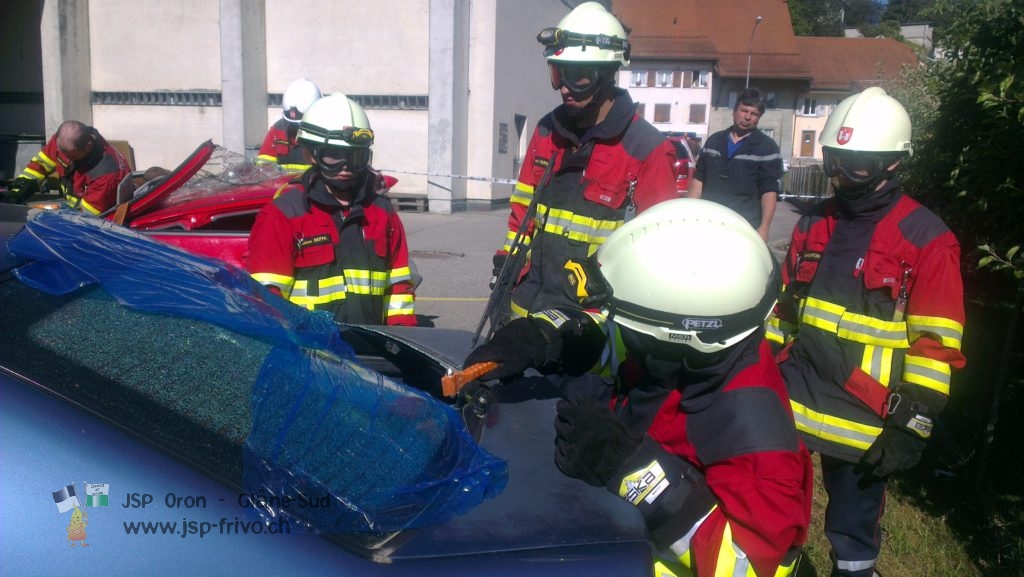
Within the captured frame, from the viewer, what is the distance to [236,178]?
5.28 metres

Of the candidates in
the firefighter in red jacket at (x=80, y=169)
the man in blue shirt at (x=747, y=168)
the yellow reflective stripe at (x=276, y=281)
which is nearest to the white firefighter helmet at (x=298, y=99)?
the firefighter in red jacket at (x=80, y=169)

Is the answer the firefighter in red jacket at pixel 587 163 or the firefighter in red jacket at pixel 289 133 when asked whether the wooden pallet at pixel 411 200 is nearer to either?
the firefighter in red jacket at pixel 289 133

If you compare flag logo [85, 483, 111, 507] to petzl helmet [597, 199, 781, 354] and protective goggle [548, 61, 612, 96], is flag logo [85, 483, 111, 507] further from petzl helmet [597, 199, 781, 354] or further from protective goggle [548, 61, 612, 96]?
protective goggle [548, 61, 612, 96]

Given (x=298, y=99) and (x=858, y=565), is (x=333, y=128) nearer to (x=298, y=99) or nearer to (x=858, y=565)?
(x=858, y=565)

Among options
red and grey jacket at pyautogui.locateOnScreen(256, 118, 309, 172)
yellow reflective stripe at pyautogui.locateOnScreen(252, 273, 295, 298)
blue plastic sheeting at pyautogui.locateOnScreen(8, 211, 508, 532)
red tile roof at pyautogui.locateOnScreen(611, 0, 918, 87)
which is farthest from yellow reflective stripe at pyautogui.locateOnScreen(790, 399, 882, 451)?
red tile roof at pyautogui.locateOnScreen(611, 0, 918, 87)

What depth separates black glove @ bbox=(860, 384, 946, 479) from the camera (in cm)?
255

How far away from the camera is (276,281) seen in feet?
10.6

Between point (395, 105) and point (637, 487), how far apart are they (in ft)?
52.0

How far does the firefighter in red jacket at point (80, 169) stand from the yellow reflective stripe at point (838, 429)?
5.15m

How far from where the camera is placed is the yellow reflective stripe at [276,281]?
3.21m

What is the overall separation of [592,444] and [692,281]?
43cm

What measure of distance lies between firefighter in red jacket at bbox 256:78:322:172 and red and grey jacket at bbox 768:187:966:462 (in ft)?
14.6

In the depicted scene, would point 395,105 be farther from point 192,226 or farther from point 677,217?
point 677,217

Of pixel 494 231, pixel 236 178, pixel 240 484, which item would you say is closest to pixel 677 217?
pixel 240 484
